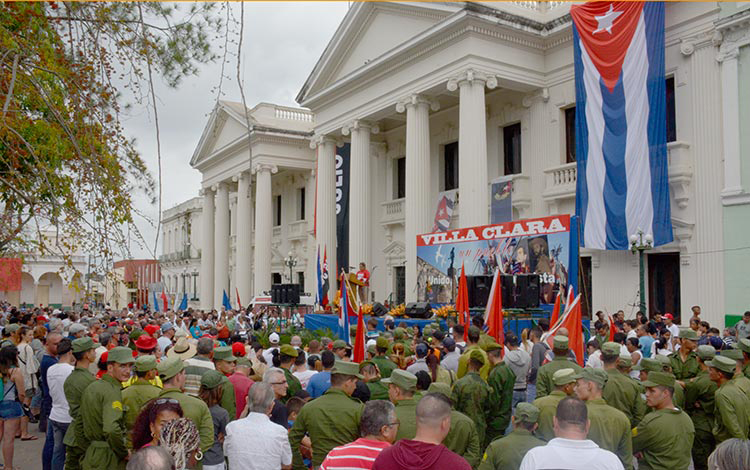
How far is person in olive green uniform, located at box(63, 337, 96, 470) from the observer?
229 inches

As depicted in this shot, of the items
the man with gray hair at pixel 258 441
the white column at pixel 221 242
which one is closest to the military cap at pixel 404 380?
the man with gray hair at pixel 258 441

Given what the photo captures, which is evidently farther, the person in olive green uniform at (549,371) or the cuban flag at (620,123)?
the cuban flag at (620,123)

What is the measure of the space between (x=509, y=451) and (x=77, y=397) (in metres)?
3.98

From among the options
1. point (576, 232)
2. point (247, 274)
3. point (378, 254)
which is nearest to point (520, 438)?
point (576, 232)

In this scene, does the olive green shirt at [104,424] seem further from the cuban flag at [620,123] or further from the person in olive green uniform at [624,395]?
the cuban flag at [620,123]

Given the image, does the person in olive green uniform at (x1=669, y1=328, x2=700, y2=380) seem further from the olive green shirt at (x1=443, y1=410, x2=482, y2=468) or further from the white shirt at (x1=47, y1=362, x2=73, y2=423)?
the white shirt at (x1=47, y1=362, x2=73, y2=423)

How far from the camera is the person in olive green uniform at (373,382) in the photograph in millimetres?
6527

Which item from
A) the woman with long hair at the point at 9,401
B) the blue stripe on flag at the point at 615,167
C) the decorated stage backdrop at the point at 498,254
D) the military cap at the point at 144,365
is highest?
the blue stripe on flag at the point at 615,167

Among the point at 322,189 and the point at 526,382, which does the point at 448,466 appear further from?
the point at 322,189

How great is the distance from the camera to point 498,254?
61.7 ft

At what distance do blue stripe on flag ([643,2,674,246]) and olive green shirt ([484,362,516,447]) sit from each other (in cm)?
1303

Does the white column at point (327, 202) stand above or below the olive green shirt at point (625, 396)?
above

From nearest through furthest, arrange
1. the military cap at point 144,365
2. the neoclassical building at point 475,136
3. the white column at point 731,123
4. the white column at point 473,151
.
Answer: the military cap at point 144,365 < the white column at point 731,123 < the neoclassical building at point 475,136 < the white column at point 473,151

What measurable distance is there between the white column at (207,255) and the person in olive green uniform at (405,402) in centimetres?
3968
